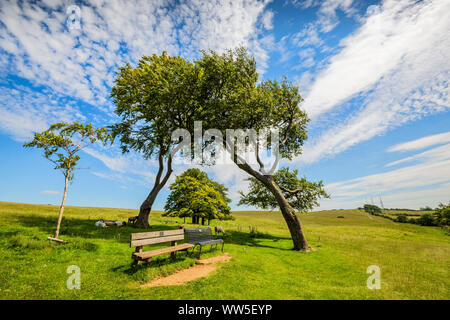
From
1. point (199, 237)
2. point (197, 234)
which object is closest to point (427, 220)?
point (199, 237)

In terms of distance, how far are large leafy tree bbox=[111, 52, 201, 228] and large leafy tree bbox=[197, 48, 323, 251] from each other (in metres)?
1.90

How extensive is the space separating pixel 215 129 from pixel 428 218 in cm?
7440

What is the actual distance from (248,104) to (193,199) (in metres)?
14.0

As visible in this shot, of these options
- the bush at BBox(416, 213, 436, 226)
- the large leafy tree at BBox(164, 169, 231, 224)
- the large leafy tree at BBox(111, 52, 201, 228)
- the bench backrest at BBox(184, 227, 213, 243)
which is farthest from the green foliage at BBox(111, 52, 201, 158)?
the bush at BBox(416, 213, 436, 226)

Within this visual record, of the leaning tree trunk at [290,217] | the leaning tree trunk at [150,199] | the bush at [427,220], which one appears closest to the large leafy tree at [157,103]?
the leaning tree trunk at [150,199]

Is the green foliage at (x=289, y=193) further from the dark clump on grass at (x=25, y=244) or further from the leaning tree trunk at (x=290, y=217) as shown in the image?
the dark clump on grass at (x=25, y=244)

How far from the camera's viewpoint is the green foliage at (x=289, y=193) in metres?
19.7

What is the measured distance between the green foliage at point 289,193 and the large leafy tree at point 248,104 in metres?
4.75

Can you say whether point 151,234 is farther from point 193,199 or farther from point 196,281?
point 193,199

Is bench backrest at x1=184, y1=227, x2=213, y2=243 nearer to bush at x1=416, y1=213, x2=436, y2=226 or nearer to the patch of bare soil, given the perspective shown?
the patch of bare soil

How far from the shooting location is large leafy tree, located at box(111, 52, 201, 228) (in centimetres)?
1636
